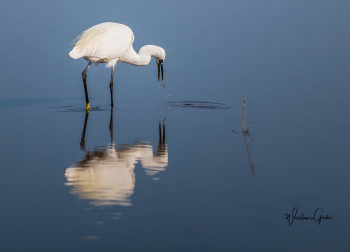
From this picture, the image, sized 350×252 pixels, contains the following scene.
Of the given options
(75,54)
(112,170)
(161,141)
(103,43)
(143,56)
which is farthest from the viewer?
(143,56)

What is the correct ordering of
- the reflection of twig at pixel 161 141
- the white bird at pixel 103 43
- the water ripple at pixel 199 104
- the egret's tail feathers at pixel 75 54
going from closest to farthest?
the reflection of twig at pixel 161 141 < the egret's tail feathers at pixel 75 54 < the white bird at pixel 103 43 < the water ripple at pixel 199 104

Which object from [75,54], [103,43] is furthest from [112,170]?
[103,43]

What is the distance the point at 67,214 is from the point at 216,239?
1.44m

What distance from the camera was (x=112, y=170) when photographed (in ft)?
25.3

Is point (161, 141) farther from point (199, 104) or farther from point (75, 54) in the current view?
point (199, 104)

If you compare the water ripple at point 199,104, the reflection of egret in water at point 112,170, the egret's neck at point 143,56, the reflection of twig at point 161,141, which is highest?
the egret's neck at point 143,56

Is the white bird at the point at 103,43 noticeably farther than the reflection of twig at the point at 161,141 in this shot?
Yes

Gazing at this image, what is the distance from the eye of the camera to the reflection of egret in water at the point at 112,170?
645 centimetres

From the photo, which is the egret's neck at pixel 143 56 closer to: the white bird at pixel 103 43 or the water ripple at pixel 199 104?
the white bird at pixel 103 43

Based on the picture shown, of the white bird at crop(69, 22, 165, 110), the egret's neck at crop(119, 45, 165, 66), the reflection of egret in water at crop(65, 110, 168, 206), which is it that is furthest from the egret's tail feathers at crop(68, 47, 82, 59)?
the reflection of egret in water at crop(65, 110, 168, 206)

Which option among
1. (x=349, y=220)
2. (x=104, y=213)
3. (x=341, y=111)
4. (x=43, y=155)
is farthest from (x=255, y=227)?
(x=341, y=111)

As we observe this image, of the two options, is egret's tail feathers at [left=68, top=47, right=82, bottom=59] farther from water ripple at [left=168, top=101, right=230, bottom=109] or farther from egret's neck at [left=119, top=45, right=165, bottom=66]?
water ripple at [left=168, top=101, right=230, bottom=109]

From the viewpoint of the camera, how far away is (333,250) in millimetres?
5098

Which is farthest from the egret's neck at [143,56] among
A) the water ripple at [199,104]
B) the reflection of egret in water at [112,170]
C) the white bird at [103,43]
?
the reflection of egret in water at [112,170]
